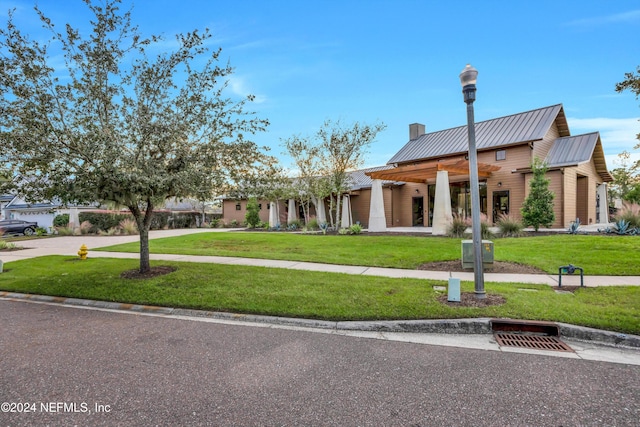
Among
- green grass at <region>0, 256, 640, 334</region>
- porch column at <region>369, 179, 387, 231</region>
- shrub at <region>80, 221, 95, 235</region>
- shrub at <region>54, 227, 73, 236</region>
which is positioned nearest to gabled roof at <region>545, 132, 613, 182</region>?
porch column at <region>369, 179, 387, 231</region>

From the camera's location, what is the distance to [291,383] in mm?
3434

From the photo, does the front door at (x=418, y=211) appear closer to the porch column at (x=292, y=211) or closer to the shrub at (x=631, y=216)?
the porch column at (x=292, y=211)

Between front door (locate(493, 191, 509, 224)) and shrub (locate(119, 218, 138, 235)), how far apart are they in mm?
23681

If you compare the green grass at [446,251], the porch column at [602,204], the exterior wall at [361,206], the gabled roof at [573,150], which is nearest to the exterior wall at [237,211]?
the exterior wall at [361,206]

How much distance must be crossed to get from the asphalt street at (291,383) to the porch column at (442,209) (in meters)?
12.7

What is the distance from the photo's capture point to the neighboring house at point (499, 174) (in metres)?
18.1

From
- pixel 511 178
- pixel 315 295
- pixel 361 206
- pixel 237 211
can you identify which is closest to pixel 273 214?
pixel 361 206

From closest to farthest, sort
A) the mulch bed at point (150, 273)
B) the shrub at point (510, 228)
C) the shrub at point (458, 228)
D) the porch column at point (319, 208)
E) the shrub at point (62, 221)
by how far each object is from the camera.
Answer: the mulch bed at point (150, 273) < the shrub at point (510, 228) < the shrub at point (458, 228) < the porch column at point (319, 208) < the shrub at point (62, 221)

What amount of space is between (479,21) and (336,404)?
12.1 m

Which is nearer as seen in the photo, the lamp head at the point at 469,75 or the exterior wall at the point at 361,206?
the lamp head at the point at 469,75

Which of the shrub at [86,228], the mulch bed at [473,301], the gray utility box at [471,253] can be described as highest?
the shrub at [86,228]

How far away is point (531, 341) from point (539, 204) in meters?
12.6

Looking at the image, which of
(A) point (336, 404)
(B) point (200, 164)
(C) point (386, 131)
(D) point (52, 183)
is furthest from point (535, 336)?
(C) point (386, 131)

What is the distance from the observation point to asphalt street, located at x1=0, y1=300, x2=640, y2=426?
9.34 feet
